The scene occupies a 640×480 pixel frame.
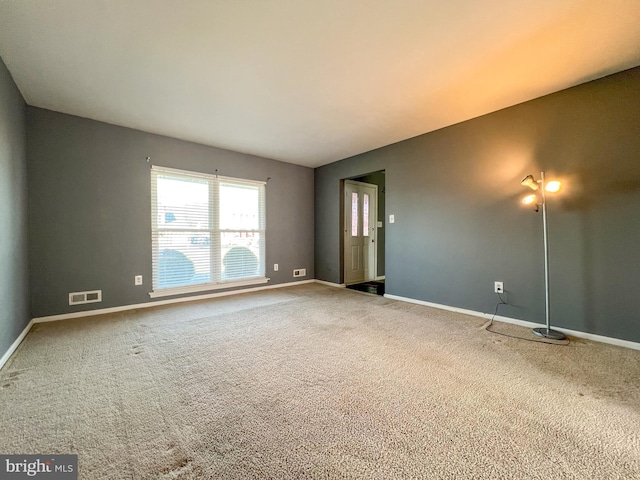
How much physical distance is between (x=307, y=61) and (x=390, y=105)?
116cm

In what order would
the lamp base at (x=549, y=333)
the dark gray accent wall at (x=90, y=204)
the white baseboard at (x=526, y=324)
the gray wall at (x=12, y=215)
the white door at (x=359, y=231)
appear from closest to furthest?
the gray wall at (x=12, y=215) → the white baseboard at (x=526, y=324) → the lamp base at (x=549, y=333) → the dark gray accent wall at (x=90, y=204) → the white door at (x=359, y=231)

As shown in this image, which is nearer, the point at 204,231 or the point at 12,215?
the point at 12,215

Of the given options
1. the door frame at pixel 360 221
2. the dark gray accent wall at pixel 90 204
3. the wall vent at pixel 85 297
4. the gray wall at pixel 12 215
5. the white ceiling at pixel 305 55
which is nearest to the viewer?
the white ceiling at pixel 305 55

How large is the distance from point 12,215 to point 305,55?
→ 3.06m

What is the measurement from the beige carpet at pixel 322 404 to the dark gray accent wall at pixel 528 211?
0.52 m

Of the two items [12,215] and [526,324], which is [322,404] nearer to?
[526,324]

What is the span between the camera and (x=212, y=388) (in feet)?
5.50

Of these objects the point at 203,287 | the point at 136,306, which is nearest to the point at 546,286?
the point at 203,287

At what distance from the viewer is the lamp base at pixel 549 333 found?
96.4 inches

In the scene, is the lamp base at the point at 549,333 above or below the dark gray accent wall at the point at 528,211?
below

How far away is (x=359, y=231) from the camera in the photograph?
17.9ft

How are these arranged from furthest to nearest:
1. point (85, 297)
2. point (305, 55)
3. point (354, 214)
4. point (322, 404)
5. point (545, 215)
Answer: point (354, 214) → point (85, 297) → point (545, 215) → point (305, 55) → point (322, 404)

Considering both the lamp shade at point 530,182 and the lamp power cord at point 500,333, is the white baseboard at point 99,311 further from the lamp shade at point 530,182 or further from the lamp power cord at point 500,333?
the lamp shade at point 530,182

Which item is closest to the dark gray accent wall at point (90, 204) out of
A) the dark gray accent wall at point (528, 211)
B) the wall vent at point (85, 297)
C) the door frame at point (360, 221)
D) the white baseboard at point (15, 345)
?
the wall vent at point (85, 297)
